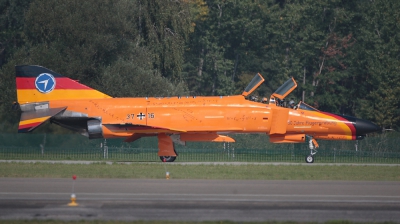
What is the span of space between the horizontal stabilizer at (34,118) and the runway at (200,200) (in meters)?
7.93

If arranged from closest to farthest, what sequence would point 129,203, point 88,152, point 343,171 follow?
point 129,203 → point 343,171 → point 88,152

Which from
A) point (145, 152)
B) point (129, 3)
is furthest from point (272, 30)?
point (145, 152)

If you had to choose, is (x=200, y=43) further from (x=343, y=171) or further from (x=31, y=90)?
(x=343, y=171)

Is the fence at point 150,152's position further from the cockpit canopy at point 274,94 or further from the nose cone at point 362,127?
the cockpit canopy at point 274,94

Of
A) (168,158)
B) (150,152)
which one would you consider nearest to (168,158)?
(168,158)


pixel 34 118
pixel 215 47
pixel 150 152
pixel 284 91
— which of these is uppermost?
pixel 215 47

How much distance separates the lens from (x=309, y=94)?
62125 mm

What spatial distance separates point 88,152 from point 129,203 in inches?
687

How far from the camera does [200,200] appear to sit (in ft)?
60.5

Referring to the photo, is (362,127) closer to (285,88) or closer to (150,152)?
(285,88)

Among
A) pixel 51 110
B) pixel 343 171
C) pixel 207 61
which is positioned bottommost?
pixel 343 171

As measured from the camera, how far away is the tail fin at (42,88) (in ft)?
103

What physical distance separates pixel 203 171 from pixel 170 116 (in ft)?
16.6

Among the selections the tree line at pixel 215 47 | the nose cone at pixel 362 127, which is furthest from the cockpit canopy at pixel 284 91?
the tree line at pixel 215 47
